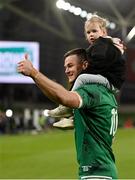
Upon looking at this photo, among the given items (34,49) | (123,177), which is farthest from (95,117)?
(34,49)

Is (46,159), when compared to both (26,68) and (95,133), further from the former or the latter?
(26,68)

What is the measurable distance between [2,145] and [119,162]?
26.8 feet

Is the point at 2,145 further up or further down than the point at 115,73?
further down

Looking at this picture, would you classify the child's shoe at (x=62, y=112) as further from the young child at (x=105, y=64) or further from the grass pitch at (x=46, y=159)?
the grass pitch at (x=46, y=159)

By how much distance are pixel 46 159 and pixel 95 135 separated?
15.2 metres

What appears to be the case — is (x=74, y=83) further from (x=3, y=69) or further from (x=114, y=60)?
(x=3, y=69)

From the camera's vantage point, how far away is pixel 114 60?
453cm

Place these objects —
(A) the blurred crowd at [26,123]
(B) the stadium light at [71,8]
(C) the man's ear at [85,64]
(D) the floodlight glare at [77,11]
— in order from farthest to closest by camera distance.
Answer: (D) the floodlight glare at [77,11] → (B) the stadium light at [71,8] → (A) the blurred crowd at [26,123] → (C) the man's ear at [85,64]

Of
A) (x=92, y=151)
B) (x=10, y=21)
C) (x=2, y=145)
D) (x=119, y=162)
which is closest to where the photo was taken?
(x=92, y=151)

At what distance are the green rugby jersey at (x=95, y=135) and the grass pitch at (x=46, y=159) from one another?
32.9ft

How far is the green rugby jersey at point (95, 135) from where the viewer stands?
4395 mm

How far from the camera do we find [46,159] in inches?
768

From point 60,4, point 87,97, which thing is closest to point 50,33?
point 60,4

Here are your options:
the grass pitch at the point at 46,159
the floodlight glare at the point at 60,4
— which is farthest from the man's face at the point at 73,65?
the floodlight glare at the point at 60,4
